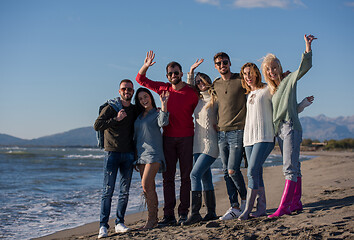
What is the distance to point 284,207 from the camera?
13.3 feet

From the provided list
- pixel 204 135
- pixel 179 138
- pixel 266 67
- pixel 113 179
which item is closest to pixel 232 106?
pixel 204 135

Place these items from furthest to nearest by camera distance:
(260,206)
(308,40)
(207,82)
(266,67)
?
1. (207,82)
2. (260,206)
3. (266,67)
4. (308,40)

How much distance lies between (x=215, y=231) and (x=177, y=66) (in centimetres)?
216

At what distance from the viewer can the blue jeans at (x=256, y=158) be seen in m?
3.94

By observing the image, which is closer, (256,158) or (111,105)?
(256,158)

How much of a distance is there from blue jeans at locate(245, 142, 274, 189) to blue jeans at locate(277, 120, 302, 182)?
167mm

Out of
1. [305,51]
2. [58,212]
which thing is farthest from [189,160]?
[58,212]

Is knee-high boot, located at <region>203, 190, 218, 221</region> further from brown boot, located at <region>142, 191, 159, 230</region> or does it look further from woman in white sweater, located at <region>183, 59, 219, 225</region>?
brown boot, located at <region>142, 191, 159, 230</region>

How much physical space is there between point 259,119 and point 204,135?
2.50 ft

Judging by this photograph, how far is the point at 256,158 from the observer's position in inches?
155

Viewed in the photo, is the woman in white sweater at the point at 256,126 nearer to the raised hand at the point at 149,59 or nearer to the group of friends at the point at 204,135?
the group of friends at the point at 204,135

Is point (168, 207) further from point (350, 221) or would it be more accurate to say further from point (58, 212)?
point (58, 212)

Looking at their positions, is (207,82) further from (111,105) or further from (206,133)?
(111,105)

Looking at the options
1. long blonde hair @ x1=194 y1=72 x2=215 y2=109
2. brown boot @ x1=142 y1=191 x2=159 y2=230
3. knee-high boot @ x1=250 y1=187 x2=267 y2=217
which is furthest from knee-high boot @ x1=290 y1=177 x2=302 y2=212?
brown boot @ x1=142 y1=191 x2=159 y2=230
